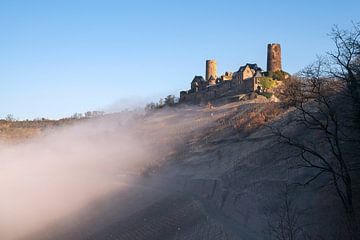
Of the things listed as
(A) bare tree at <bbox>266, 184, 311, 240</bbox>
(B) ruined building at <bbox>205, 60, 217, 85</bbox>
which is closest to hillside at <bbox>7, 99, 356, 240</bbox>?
(A) bare tree at <bbox>266, 184, 311, 240</bbox>

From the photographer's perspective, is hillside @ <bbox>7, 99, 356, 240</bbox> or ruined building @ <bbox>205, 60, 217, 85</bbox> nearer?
hillside @ <bbox>7, 99, 356, 240</bbox>

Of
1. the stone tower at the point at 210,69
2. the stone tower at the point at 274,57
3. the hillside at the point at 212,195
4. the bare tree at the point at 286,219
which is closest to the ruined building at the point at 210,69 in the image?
the stone tower at the point at 210,69

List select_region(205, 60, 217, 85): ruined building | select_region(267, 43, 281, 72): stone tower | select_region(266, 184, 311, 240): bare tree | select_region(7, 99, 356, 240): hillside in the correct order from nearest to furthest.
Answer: select_region(266, 184, 311, 240): bare tree < select_region(7, 99, 356, 240): hillside < select_region(267, 43, 281, 72): stone tower < select_region(205, 60, 217, 85): ruined building

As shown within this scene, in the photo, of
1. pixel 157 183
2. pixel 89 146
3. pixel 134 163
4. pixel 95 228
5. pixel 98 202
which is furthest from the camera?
pixel 89 146

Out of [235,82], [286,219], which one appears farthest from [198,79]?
[286,219]

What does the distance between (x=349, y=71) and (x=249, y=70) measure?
52.3 m

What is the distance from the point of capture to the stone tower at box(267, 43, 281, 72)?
Answer: 7144cm

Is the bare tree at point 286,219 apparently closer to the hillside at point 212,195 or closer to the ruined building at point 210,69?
the hillside at point 212,195

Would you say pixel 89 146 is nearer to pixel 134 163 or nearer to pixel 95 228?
pixel 134 163

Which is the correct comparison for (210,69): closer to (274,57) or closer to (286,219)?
(274,57)

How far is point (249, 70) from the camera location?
70438mm

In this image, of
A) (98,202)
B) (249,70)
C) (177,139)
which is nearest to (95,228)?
(98,202)

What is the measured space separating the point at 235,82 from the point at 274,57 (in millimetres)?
7286

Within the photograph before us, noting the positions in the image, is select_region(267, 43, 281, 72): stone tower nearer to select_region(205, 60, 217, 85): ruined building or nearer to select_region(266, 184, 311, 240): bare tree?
select_region(205, 60, 217, 85): ruined building
